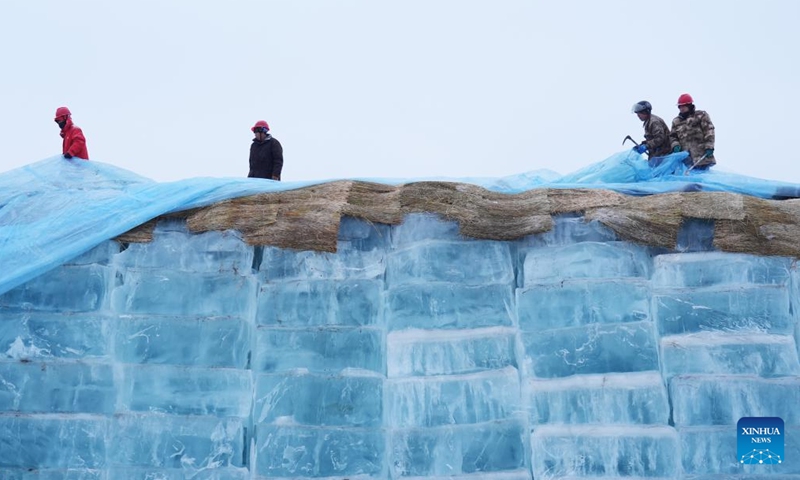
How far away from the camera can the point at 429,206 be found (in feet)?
20.3

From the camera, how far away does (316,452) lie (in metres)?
5.85

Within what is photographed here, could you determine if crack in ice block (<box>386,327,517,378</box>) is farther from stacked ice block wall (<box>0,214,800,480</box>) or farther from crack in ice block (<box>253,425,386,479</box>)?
crack in ice block (<box>253,425,386,479</box>)

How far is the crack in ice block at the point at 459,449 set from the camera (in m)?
5.85

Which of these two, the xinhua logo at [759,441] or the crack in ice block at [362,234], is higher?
the crack in ice block at [362,234]

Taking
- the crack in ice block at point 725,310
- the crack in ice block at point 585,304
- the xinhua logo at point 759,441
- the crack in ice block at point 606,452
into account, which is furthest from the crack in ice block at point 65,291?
the xinhua logo at point 759,441

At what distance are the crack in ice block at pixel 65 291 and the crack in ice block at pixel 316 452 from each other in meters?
1.48

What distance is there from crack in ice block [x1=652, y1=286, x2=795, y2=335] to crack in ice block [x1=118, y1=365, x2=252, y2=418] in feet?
9.64

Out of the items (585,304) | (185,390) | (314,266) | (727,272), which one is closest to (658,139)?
(727,272)

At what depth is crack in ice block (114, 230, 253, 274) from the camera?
6.08 m

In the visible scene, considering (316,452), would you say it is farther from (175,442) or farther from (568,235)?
(568,235)

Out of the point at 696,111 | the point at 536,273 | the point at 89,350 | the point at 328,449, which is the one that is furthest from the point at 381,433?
the point at 696,111

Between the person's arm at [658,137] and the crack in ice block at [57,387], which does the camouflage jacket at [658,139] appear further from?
the crack in ice block at [57,387]

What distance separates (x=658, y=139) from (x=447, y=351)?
3.04 meters

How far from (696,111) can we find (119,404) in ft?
A: 17.2
